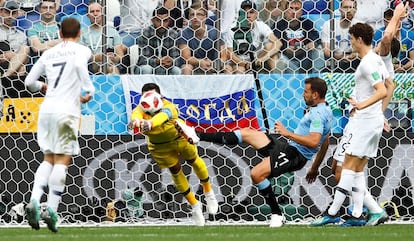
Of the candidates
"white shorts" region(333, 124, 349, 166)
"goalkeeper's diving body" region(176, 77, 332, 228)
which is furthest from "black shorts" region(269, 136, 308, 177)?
"white shorts" region(333, 124, 349, 166)

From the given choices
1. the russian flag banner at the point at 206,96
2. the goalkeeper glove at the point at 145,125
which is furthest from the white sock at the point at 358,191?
the russian flag banner at the point at 206,96

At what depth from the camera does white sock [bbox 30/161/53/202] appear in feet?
31.1

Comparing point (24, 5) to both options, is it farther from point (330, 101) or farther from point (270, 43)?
point (330, 101)

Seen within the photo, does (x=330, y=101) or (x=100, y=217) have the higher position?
(x=330, y=101)

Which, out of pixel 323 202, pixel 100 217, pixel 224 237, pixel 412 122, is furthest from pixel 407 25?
pixel 224 237

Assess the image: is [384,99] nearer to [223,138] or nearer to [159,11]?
[223,138]

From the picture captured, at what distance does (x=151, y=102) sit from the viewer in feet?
36.4

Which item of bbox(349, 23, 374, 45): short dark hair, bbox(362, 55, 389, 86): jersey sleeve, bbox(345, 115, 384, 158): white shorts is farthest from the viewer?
bbox(345, 115, 384, 158): white shorts

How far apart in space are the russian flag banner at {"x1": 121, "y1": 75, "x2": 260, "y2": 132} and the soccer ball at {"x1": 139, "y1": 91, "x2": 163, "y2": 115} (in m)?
1.34

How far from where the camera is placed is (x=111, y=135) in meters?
12.5

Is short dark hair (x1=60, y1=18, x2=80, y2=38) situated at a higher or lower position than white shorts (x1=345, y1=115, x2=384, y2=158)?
higher

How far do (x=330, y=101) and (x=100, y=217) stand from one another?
288cm

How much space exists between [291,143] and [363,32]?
179 centimetres

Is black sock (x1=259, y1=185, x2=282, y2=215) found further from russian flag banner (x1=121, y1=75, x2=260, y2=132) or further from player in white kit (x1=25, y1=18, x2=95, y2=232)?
player in white kit (x1=25, y1=18, x2=95, y2=232)
